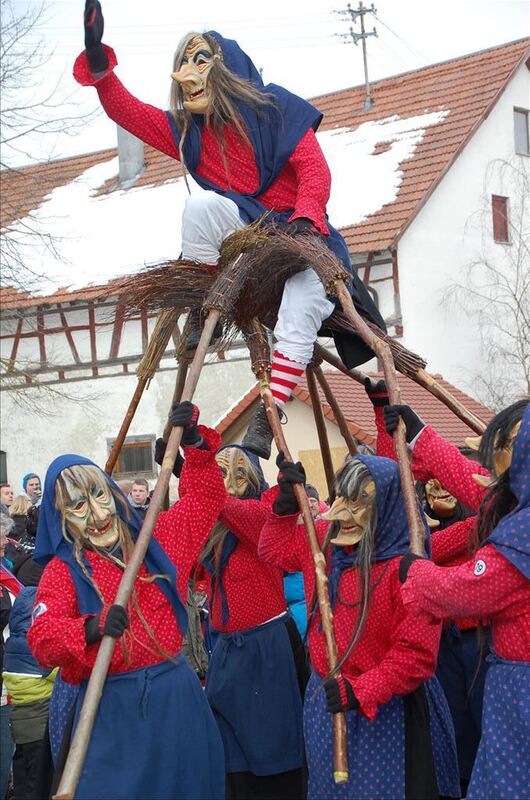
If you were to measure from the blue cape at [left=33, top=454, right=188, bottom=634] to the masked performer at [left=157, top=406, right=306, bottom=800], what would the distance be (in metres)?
1.26

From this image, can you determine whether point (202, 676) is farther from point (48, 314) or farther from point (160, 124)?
point (48, 314)

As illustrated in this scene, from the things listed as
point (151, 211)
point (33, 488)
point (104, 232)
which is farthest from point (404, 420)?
point (104, 232)

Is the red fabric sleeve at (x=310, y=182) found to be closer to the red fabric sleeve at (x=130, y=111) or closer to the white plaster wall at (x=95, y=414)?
the red fabric sleeve at (x=130, y=111)

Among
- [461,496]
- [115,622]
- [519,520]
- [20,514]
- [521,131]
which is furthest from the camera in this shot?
[521,131]

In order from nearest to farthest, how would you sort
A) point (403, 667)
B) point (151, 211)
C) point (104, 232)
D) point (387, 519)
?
point (403, 667) < point (387, 519) < point (151, 211) < point (104, 232)

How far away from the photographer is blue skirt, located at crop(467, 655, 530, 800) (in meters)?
3.62

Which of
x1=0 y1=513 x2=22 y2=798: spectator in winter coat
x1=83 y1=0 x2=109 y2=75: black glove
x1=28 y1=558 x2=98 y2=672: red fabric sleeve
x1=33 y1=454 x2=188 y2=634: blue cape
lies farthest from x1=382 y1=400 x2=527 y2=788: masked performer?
x1=0 y1=513 x2=22 y2=798: spectator in winter coat

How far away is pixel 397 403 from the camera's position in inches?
182

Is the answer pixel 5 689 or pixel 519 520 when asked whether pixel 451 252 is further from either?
pixel 519 520

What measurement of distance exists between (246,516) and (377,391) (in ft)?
3.00

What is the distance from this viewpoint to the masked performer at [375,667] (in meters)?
4.13

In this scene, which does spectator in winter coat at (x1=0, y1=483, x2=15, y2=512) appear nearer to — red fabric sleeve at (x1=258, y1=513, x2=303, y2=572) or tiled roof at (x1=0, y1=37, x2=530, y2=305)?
red fabric sleeve at (x1=258, y1=513, x2=303, y2=572)

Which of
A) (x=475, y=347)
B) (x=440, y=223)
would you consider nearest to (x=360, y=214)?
(x=440, y=223)

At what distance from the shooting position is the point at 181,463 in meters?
5.23
